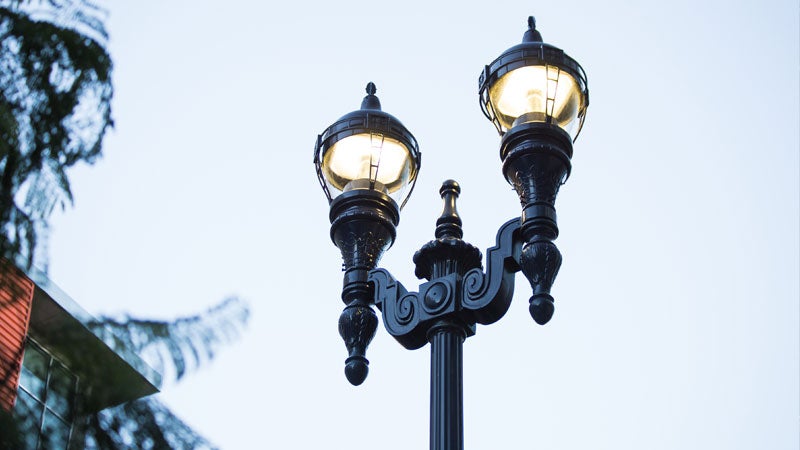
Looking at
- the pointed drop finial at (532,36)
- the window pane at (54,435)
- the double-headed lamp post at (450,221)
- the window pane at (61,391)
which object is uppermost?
the pointed drop finial at (532,36)

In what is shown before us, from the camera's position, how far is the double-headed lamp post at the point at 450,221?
6504mm

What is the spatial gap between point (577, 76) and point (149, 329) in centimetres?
466

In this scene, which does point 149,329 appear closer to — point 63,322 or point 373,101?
point 63,322

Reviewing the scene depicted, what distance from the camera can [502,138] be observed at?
23.4ft

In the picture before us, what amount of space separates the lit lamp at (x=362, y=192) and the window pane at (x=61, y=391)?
4.49m

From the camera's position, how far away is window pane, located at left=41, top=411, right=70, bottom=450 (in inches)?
104

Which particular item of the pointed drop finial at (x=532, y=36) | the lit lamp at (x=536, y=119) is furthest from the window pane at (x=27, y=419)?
the pointed drop finial at (x=532, y=36)

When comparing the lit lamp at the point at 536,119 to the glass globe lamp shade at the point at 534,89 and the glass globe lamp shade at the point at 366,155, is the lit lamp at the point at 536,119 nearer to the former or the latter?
the glass globe lamp shade at the point at 534,89

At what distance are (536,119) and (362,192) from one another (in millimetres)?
1183

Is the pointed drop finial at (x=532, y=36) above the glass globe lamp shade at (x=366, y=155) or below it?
above

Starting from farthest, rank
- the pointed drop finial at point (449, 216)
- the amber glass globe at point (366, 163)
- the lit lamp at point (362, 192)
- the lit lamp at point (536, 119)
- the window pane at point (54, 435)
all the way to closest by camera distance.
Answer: the amber glass globe at point (366, 163)
the pointed drop finial at point (449, 216)
the lit lamp at point (362, 192)
the lit lamp at point (536, 119)
the window pane at point (54, 435)

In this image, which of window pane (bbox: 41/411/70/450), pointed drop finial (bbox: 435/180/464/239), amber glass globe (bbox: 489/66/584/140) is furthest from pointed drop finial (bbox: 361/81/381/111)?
window pane (bbox: 41/411/70/450)

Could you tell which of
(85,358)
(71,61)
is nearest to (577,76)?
(71,61)

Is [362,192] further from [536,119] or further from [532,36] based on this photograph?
[532,36]
